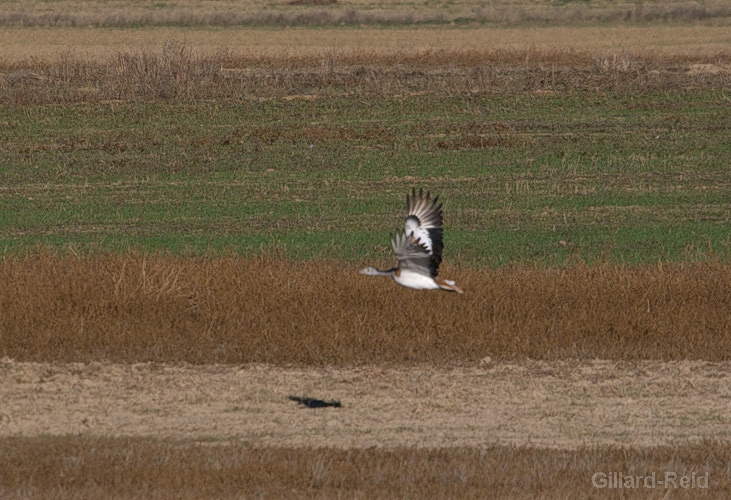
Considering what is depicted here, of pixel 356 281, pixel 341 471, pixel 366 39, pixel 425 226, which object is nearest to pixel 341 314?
pixel 356 281

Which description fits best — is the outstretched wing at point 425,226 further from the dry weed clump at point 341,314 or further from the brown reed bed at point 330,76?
the brown reed bed at point 330,76

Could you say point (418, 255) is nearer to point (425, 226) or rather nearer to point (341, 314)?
point (425, 226)

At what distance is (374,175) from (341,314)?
10.9 m

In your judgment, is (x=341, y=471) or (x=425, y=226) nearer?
(x=341, y=471)

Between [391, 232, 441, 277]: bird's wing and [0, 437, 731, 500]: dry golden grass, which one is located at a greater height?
[391, 232, 441, 277]: bird's wing

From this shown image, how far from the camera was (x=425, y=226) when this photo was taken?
33.0 ft

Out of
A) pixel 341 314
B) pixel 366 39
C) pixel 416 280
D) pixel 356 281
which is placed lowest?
pixel 341 314

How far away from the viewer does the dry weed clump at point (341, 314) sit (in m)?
13.6

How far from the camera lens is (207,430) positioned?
10547mm

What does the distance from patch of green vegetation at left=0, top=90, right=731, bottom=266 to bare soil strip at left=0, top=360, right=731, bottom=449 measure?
4.75m

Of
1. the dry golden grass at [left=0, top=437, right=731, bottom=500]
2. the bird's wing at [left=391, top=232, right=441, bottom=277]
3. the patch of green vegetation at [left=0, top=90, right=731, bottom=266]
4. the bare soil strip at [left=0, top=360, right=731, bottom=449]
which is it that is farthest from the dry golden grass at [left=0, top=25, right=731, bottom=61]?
the dry golden grass at [left=0, top=437, right=731, bottom=500]

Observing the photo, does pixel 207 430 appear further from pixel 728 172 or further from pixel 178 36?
pixel 178 36

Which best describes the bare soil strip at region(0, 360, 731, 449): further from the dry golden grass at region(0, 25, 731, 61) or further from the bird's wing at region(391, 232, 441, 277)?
the dry golden grass at region(0, 25, 731, 61)

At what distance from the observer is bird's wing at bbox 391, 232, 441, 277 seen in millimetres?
9758
